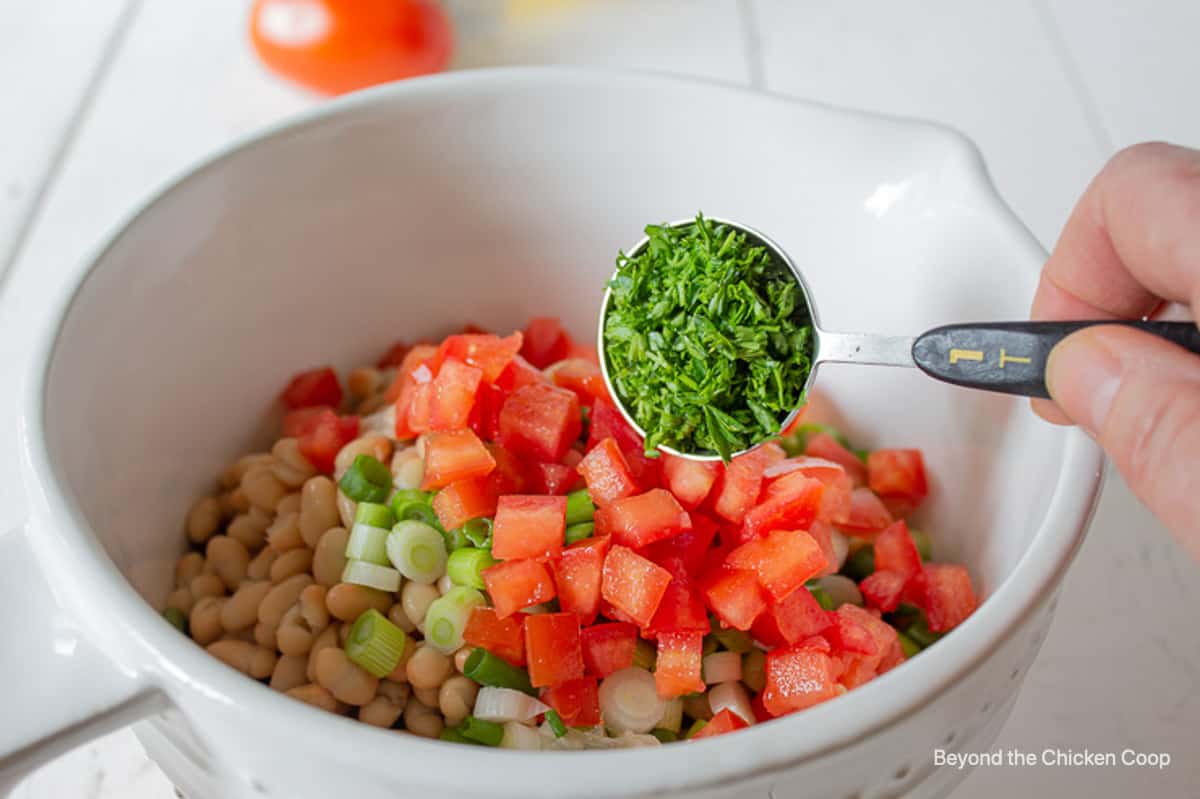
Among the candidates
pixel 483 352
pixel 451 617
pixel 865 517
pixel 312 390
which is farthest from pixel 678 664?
pixel 312 390

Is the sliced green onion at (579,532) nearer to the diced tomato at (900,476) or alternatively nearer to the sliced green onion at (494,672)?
the sliced green onion at (494,672)

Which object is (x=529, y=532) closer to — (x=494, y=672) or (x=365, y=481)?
(x=494, y=672)

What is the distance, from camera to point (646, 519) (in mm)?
1258

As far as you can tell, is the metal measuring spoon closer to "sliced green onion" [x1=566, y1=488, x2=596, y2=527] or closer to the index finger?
the index finger

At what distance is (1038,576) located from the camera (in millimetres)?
1001

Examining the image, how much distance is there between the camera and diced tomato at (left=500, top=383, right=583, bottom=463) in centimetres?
141

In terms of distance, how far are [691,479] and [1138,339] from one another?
A: 538mm

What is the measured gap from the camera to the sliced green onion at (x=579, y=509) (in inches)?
52.5

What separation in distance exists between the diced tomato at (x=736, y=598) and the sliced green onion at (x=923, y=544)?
315 mm

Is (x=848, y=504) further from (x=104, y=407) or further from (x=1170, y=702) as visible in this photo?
(x=104, y=407)

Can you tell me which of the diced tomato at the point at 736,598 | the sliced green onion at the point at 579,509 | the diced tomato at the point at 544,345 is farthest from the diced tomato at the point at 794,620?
the diced tomato at the point at 544,345

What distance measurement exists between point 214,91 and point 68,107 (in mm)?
297

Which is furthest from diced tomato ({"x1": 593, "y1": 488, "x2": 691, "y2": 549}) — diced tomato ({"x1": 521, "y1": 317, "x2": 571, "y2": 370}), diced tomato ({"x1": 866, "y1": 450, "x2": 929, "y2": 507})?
diced tomato ({"x1": 521, "y1": 317, "x2": 571, "y2": 370})

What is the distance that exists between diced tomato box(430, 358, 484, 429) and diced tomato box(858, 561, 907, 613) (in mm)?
539
